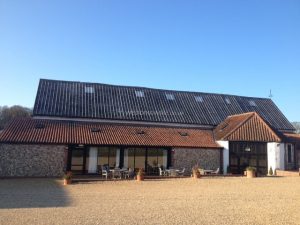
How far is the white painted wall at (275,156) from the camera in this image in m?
29.4

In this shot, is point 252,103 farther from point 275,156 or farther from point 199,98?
point 275,156

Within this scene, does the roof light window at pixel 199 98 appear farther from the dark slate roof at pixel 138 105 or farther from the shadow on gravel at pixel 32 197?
the shadow on gravel at pixel 32 197

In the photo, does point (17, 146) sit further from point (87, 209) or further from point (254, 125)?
point (254, 125)

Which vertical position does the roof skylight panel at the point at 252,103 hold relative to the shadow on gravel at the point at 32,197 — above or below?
above

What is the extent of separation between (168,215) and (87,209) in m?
2.95

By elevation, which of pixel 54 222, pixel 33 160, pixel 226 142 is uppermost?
pixel 226 142

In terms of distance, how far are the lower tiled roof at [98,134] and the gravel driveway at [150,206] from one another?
7.27 meters

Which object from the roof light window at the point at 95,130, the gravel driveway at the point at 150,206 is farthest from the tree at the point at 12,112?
the gravel driveway at the point at 150,206

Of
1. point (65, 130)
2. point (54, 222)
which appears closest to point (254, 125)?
point (65, 130)

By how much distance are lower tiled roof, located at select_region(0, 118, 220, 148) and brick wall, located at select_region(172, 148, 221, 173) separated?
1.58 feet

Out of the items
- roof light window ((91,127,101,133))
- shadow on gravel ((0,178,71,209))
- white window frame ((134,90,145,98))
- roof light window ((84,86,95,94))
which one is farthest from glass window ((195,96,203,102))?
shadow on gravel ((0,178,71,209))

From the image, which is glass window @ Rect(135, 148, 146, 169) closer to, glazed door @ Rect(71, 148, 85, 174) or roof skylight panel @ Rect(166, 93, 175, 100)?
glazed door @ Rect(71, 148, 85, 174)

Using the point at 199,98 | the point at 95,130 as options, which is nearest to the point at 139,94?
the point at 199,98

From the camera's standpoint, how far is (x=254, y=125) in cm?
3073
